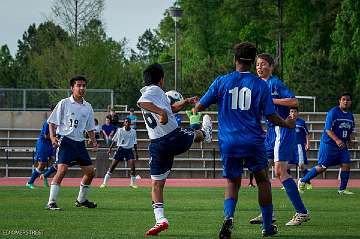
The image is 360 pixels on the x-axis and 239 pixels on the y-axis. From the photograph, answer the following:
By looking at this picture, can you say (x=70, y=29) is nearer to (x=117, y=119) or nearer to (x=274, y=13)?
(x=274, y=13)

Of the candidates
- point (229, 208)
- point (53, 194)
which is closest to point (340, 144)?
point (53, 194)

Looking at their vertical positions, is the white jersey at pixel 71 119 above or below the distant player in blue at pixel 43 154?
above

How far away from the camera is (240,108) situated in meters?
11.5

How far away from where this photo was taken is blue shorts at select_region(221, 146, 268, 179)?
38.0 feet

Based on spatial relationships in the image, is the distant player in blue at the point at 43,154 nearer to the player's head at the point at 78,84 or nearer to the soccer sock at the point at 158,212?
the player's head at the point at 78,84

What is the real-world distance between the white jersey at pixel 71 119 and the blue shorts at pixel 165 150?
4781 millimetres

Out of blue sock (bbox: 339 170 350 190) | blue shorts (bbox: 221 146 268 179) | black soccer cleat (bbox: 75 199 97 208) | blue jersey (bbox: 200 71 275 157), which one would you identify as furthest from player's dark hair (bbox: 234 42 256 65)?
blue sock (bbox: 339 170 350 190)

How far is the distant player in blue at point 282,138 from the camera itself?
1319 centimetres

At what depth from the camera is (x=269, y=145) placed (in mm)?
14734

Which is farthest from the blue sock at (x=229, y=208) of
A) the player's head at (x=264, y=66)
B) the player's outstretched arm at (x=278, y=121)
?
the player's head at (x=264, y=66)

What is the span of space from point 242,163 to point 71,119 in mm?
6370

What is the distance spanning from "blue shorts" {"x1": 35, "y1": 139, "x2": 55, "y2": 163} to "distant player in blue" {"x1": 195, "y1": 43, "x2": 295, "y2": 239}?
A: 16.1 meters

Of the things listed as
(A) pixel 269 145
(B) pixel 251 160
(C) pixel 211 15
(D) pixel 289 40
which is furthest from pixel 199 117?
(C) pixel 211 15

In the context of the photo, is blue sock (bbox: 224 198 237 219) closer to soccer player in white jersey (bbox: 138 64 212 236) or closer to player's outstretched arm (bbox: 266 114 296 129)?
player's outstretched arm (bbox: 266 114 296 129)
